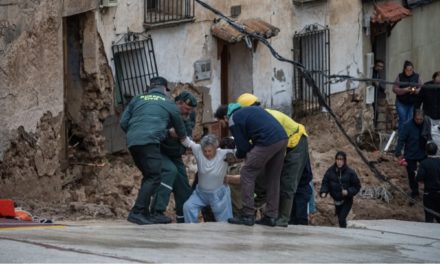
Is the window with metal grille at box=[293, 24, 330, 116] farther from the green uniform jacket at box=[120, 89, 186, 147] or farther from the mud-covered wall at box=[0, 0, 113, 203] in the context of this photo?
the green uniform jacket at box=[120, 89, 186, 147]

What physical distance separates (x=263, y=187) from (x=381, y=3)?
11.6 meters

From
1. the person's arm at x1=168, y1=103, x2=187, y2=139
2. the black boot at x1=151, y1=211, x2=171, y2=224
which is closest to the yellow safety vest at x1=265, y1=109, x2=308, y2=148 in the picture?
the person's arm at x1=168, y1=103, x2=187, y2=139

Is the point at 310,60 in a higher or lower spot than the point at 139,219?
higher

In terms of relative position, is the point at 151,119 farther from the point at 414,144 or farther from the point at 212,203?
the point at 414,144

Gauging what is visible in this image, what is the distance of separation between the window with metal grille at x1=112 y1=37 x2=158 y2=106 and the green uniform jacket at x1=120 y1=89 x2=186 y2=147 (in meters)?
5.14

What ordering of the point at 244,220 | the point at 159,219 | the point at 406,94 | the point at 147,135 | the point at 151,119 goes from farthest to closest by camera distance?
the point at 406,94, the point at 159,219, the point at 244,220, the point at 151,119, the point at 147,135

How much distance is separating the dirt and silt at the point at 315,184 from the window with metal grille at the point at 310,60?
10.7 inches

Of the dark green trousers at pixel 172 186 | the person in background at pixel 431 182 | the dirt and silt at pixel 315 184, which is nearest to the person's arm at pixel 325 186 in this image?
the dirt and silt at pixel 315 184

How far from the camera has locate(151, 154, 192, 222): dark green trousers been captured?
1576 cm

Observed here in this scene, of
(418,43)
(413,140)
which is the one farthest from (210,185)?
(418,43)

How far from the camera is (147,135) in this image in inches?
580

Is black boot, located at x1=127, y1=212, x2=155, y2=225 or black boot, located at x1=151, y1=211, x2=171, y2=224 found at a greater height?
black boot, located at x1=127, y1=212, x2=155, y2=225

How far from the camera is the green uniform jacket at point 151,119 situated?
1475 cm

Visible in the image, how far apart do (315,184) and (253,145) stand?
6723 millimetres
